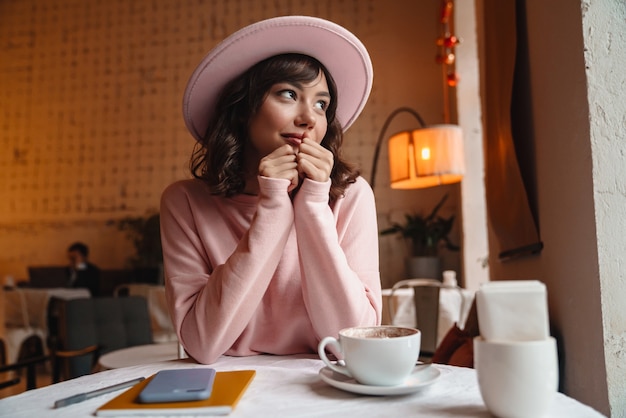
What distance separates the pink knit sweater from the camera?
0.95 m

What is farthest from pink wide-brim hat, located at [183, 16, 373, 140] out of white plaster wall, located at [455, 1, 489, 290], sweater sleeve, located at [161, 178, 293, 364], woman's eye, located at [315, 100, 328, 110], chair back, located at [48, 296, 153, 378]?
white plaster wall, located at [455, 1, 489, 290]

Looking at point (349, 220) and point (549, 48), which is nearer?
point (349, 220)

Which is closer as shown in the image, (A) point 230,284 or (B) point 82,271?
(A) point 230,284

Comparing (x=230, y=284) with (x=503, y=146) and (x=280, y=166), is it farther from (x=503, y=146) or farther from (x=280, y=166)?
(x=503, y=146)

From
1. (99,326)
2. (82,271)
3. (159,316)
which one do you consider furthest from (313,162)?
(82,271)

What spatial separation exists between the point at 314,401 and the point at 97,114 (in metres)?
6.82

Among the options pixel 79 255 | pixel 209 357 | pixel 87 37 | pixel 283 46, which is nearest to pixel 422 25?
pixel 87 37

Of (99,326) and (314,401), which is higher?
(314,401)

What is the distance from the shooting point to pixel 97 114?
6.67m

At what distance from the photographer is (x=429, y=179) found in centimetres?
343

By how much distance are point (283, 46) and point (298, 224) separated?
1.41 feet

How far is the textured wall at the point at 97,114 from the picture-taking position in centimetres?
653

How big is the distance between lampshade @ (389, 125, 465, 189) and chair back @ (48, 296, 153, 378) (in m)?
1.87

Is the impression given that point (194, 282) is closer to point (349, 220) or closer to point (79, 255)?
point (349, 220)
